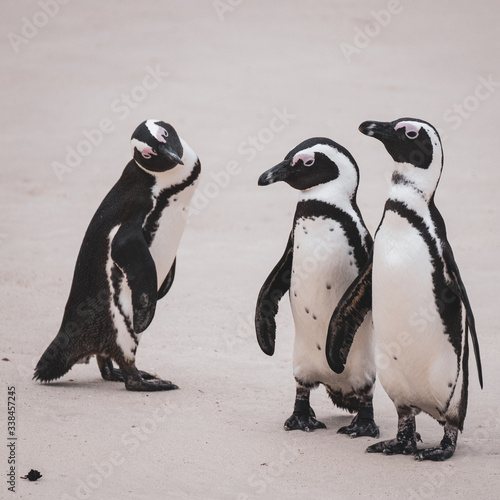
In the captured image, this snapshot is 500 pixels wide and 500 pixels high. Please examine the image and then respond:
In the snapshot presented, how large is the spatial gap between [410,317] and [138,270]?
4.12 ft

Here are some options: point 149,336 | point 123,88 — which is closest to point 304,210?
point 149,336

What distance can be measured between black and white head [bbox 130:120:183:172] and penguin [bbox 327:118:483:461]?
39.3 inches

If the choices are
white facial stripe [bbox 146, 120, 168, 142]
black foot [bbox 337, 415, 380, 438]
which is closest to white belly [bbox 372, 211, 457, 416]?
black foot [bbox 337, 415, 380, 438]

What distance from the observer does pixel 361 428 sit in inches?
153

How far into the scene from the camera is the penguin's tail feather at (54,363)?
14.2 ft

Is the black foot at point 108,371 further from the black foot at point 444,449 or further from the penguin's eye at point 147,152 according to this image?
the black foot at point 444,449

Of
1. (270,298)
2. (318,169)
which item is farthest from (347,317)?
(318,169)

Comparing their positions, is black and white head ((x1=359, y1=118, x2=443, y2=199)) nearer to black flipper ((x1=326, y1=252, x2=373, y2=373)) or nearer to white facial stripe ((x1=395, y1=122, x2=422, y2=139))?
white facial stripe ((x1=395, y1=122, x2=422, y2=139))

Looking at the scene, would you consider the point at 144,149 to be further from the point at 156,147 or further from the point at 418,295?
the point at 418,295

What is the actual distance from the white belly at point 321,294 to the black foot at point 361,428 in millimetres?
144

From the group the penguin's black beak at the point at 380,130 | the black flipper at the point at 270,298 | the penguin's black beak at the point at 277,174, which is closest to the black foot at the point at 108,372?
the black flipper at the point at 270,298

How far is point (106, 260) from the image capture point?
4.32 meters

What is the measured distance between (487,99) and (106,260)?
24.1 feet

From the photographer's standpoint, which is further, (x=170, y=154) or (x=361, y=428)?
(x=170, y=154)
